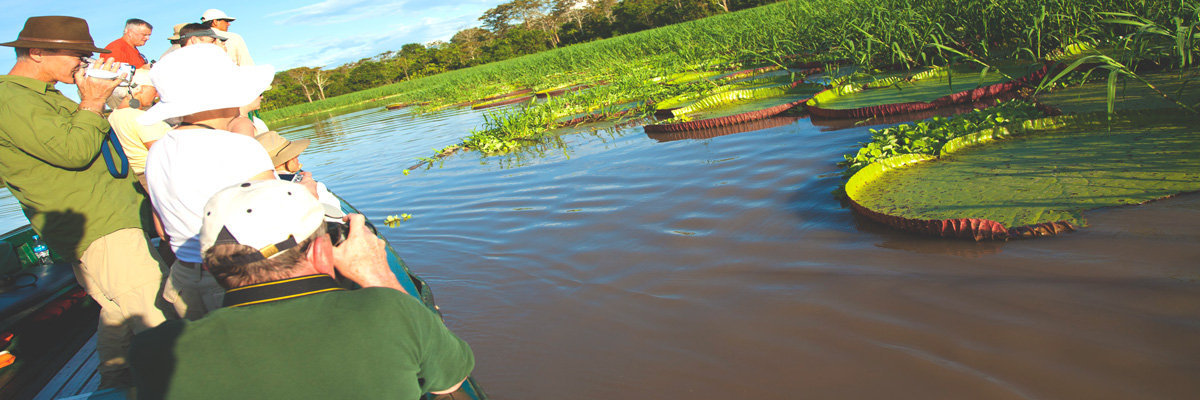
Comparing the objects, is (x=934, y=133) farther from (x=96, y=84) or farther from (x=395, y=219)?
(x=96, y=84)

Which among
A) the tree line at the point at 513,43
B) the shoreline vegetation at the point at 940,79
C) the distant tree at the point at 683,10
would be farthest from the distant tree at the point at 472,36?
the shoreline vegetation at the point at 940,79

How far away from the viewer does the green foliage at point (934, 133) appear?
12.2ft

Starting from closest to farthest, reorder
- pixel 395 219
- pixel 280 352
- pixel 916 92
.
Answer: pixel 280 352 < pixel 395 219 < pixel 916 92

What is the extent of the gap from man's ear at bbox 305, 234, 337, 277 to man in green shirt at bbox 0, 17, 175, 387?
4.49 feet

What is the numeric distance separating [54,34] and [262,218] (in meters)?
1.77

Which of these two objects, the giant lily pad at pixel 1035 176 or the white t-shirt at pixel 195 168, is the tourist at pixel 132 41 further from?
the giant lily pad at pixel 1035 176

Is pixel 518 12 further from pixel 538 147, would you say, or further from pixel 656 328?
pixel 656 328

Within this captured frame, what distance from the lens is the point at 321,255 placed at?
1463 millimetres

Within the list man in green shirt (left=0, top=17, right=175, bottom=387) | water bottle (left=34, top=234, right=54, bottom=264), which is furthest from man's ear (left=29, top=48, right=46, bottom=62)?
water bottle (left=34, top=234, right=54, bottom=264)

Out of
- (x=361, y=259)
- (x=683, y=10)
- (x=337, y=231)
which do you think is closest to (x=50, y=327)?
(x=337, y=231)

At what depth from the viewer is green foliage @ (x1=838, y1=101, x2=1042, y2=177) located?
3.71 meters

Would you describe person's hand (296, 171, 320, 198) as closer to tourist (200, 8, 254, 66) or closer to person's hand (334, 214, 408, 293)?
person's hand (334, 214, 408, 293)

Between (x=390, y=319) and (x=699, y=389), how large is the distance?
122cm

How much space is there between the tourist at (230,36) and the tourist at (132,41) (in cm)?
33
